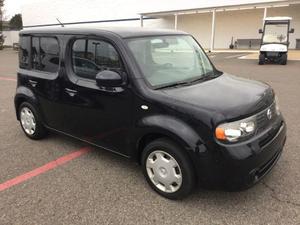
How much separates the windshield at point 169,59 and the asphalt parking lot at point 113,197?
1.26m

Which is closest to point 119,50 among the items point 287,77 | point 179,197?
point 179,197

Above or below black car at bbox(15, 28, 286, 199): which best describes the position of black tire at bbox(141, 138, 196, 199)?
below

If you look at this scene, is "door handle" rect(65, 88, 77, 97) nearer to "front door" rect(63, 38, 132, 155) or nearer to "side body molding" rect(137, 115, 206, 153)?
"front door" rect(63, 38, 132, 155)

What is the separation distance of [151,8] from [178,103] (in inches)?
1196

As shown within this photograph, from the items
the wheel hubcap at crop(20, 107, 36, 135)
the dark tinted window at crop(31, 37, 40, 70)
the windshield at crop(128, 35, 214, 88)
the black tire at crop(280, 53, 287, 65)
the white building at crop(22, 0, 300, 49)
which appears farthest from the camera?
the white building at crop(22, 0, 300, 49)

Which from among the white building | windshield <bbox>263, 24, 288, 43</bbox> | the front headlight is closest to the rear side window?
the front headlight

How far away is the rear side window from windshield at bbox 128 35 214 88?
1.31 m

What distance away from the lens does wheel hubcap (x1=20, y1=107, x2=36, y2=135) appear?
16.2 ft

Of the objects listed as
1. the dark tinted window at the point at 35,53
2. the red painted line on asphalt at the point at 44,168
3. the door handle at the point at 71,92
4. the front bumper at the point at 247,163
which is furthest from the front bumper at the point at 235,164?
the dark tinted window at the point at 35,53

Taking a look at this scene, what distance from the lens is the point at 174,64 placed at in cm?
379

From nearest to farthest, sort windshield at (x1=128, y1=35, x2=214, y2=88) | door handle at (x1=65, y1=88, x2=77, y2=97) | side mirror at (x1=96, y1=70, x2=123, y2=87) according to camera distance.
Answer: side mirror at (x1=96, y1=70, x2=123, y2=87) → windshield at (x1=128, y1=35, x2=214, y2=88) → door handle at (x1=65, y1=88, x2=77, y2=97)

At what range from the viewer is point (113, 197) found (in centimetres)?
332

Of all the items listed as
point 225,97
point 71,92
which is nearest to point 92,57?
point 71,92

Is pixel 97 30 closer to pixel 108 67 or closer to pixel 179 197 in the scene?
pixel 108 67
